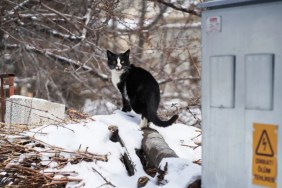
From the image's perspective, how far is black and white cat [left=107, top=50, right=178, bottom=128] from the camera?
5.58m

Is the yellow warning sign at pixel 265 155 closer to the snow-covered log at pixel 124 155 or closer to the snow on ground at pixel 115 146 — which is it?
the snow on ground at pixel 115 146

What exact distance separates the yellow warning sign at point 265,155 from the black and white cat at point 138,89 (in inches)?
94.6

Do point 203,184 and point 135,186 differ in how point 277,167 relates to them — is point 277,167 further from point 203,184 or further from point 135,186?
point 135,186

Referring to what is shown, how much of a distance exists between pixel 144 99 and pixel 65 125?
1169 millimetres

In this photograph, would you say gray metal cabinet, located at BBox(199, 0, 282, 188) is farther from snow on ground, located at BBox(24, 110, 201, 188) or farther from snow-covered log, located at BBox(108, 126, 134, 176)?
snow-covered log, located at BBox(108, 126, 134, 176)

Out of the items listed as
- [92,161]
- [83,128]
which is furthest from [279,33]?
[83,128]

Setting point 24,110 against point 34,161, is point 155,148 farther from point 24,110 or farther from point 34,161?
point 24,110

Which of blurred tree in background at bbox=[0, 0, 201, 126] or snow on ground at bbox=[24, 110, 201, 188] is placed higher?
blurred tree in background at bbox=[0, 0, 201, 126]

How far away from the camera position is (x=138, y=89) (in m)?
6.12

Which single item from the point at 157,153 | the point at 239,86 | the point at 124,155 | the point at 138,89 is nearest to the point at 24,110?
the point at 138,89

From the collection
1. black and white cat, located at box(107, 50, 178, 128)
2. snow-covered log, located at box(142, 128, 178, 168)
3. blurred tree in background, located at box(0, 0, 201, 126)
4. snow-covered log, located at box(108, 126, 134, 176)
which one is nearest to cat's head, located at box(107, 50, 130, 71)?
black and white cat, located at box(107, 50, 178, 128)

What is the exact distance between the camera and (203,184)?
127 inches

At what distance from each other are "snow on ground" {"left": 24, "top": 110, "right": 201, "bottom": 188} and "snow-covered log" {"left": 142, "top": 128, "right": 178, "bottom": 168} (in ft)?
0.35

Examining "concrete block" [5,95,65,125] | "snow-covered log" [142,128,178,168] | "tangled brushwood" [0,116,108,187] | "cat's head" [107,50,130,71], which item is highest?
"cat's head" [107,50,130,71]
